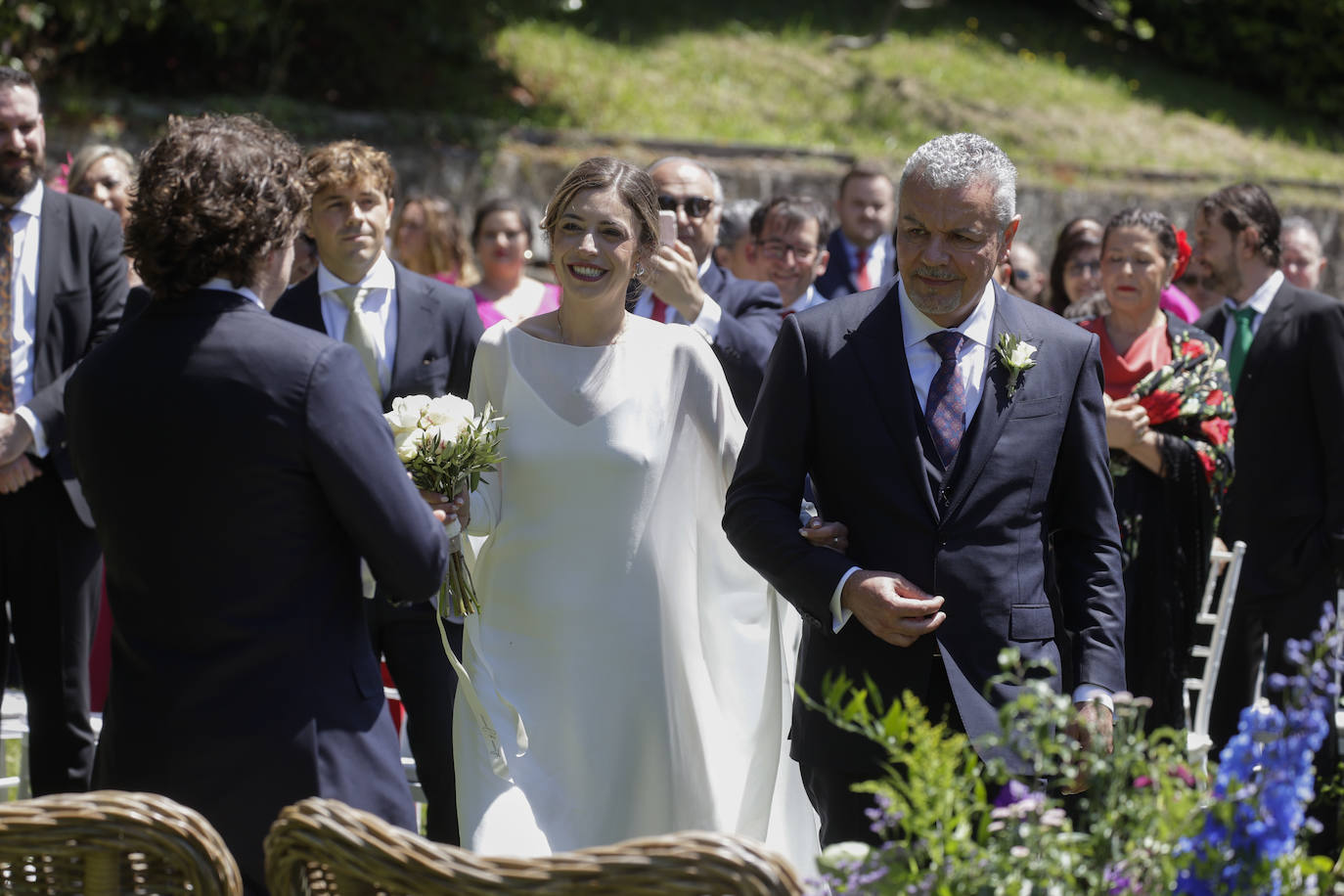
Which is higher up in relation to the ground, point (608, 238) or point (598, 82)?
point (598, 82)

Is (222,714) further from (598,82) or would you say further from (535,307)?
(598,82)

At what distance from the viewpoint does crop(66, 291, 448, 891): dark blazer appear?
8.95 ft

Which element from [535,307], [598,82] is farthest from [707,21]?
[535,307]

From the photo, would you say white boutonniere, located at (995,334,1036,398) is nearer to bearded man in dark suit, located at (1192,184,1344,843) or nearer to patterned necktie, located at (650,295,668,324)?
patterned necktie, located at (650,295,668,324)

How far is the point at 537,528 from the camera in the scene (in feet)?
13.1

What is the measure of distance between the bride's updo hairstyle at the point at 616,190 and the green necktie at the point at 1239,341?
9.75 feet

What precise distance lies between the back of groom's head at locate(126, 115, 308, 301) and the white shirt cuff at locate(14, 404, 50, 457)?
6.89 ft

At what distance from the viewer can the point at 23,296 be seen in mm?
4977

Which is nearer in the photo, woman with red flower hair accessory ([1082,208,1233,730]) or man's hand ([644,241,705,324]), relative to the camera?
man's hand ([644,241,705,324])

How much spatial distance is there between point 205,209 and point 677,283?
6.85ft

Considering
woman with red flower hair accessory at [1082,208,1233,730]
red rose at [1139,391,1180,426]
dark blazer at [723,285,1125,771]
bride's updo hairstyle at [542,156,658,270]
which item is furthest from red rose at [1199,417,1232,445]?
bride's updo hairstyle at [542,156,658,270]

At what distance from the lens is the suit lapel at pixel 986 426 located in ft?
10.7

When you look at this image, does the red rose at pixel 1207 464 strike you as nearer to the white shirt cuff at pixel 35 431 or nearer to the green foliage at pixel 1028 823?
the green foliage at pixel 1028 823

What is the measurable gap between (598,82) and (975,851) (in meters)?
13.6
